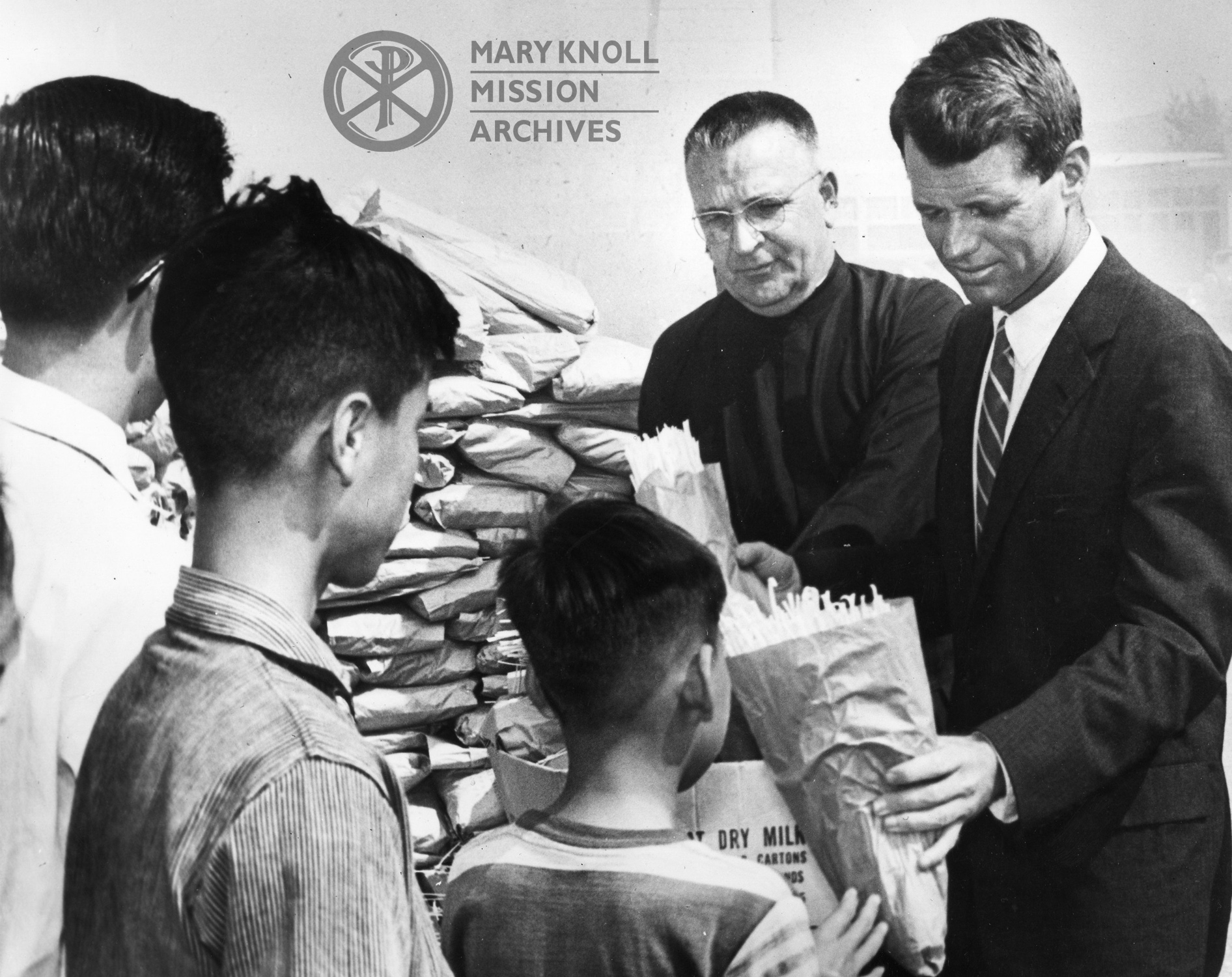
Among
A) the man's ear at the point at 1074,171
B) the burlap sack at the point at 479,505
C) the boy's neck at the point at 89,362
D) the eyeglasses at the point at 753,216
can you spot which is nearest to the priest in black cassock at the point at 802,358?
the eyeglasses at the point at 753,216

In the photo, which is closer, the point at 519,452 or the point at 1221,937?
the point at 1221,937

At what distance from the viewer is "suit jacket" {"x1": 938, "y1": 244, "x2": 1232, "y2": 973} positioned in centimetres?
165

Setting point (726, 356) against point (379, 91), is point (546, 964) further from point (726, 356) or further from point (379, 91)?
point (379, 91)

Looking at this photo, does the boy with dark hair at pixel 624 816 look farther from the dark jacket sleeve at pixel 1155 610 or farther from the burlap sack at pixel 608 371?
the burlap sack at pixel 608 371

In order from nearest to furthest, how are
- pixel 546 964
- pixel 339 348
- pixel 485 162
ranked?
pixel 339 348 → pixel 546 964 → pixel 485 162

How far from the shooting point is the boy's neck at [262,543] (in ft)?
3.41

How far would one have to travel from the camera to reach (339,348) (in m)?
1.10

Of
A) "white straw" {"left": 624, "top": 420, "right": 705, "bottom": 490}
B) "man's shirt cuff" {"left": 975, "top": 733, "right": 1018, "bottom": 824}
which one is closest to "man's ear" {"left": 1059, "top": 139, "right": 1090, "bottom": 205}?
"white straw" {"left": 624, "top": 420, "right": 705, "bottom": 490}

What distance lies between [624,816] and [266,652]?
1.81 ft

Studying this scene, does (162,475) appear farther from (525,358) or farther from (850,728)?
(850,728)

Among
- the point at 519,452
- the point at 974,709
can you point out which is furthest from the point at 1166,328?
the point at 519,452

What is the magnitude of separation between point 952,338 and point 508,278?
0.71 metres

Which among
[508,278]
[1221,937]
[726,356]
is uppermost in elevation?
→ [508,278]

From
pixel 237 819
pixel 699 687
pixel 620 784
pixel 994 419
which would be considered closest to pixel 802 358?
pixel 994 419
